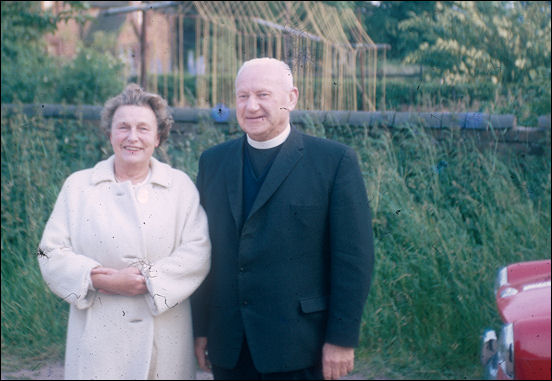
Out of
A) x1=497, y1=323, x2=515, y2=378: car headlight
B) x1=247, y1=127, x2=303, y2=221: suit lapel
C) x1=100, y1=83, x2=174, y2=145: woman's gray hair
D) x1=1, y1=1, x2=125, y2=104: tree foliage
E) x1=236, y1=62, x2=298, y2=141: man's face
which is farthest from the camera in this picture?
x1=1, y1=1, x2=125, y2=104: tree foliage

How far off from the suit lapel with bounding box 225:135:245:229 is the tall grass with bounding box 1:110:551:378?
2.56 m

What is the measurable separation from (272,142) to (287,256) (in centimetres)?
42

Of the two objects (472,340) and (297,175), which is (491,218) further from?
(297,175)

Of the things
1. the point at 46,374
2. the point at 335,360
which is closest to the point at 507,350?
the point at 335,360

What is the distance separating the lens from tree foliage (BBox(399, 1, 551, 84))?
430 centimetres

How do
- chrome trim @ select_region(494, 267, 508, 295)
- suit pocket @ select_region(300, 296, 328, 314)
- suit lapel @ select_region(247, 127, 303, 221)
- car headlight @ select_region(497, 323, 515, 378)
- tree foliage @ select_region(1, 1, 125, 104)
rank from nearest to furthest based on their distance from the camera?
car headlight @ select_region(497, 323, 515, 378) → suit lapel @ select_region(247, 127, 303, 221) → suit pocket @ select_region(300, 296, 328, 314) → chrome trim @ select_region(494, 267, 508, 295) → tree foliage @ select_region(1, 1, 125, 104)

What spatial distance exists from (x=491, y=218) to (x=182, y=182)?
3.14 m

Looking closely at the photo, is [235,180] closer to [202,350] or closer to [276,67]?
[276,67]

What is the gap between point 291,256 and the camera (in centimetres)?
240

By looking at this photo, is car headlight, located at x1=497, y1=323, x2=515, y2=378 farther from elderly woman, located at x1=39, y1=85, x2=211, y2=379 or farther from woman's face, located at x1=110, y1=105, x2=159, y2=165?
woman's face, located at x1=110, y1=105, x2=159, y2=165

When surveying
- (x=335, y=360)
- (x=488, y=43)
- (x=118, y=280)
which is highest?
(x=488, y=43)

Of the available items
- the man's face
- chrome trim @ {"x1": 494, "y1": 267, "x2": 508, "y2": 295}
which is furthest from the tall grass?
the man's face

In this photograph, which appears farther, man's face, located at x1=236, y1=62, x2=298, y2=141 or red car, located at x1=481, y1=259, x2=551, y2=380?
red car, located at x1=481, y1=259, x2=551, y2=380

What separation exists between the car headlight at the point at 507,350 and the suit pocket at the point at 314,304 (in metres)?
0.66
